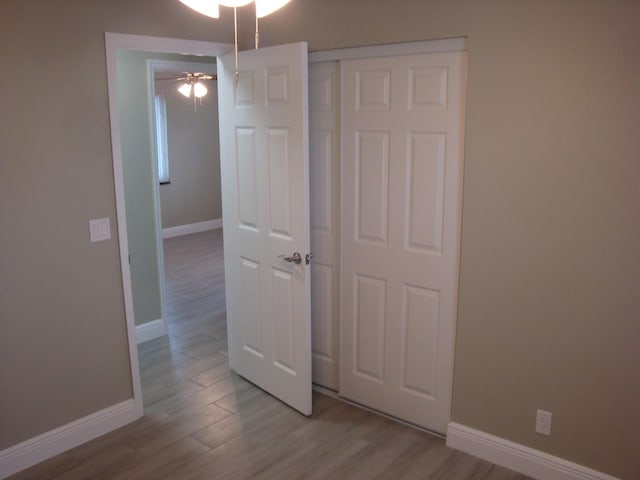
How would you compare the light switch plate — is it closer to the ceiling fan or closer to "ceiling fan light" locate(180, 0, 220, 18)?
"ceiling fan light" locate(180, 0, 220, 18)

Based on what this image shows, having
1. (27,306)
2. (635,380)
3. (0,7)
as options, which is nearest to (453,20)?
(635,380)

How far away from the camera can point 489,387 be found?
281 centimetres

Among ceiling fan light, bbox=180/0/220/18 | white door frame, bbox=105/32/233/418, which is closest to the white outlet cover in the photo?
white door frame, bbox=105/32/233/418

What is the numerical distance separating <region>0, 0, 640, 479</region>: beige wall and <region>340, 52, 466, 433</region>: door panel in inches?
4.3

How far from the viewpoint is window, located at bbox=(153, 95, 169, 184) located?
767 cm

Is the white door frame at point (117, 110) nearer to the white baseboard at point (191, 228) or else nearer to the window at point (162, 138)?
the window at point (162, 138)

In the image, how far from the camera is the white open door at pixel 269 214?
9.82 ft

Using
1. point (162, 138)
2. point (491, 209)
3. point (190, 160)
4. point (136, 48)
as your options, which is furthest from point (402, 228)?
point (190, 160)

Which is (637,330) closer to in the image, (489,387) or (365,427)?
(489,387)

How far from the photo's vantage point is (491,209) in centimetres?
263

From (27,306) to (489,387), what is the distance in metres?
2.30

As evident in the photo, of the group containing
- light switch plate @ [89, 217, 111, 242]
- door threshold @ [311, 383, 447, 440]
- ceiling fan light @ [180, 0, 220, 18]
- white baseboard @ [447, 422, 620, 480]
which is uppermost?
ceiling fan light @ [180, 0, 220, 18]

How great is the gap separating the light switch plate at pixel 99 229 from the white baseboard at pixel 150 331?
1.49 meters

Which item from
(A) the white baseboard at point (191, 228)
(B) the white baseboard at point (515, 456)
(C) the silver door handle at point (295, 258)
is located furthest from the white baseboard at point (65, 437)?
(A) the white baseboard at point (191, 228)
